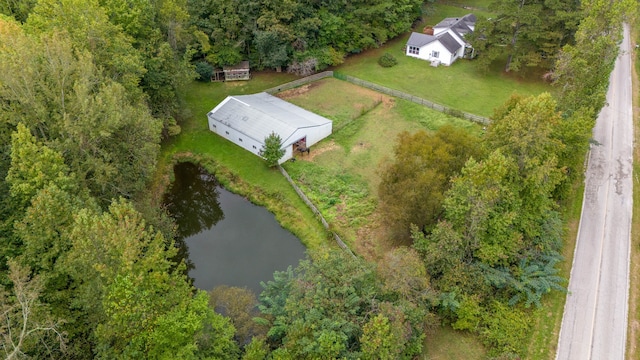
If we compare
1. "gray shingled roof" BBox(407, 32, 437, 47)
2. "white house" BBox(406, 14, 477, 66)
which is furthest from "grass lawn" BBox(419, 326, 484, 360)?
"gray shingled roof" BBox(407, 32, 437, 47)

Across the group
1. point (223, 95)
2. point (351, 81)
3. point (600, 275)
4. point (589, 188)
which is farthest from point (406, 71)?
point (600, 275)

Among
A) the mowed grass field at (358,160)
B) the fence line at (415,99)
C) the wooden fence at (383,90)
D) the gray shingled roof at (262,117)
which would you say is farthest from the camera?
the wooden fence at (383,90)

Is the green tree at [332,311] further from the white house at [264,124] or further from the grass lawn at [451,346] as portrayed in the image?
the white house at [264,124]

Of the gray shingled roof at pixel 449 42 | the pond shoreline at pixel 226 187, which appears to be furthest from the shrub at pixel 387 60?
the pond shoreline at pixel 226 187

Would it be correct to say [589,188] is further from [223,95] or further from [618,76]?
[223,95]

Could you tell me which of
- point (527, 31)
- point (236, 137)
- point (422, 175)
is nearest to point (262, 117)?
point (236, 137)

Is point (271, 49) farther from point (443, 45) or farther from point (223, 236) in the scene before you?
point (223, 236)
